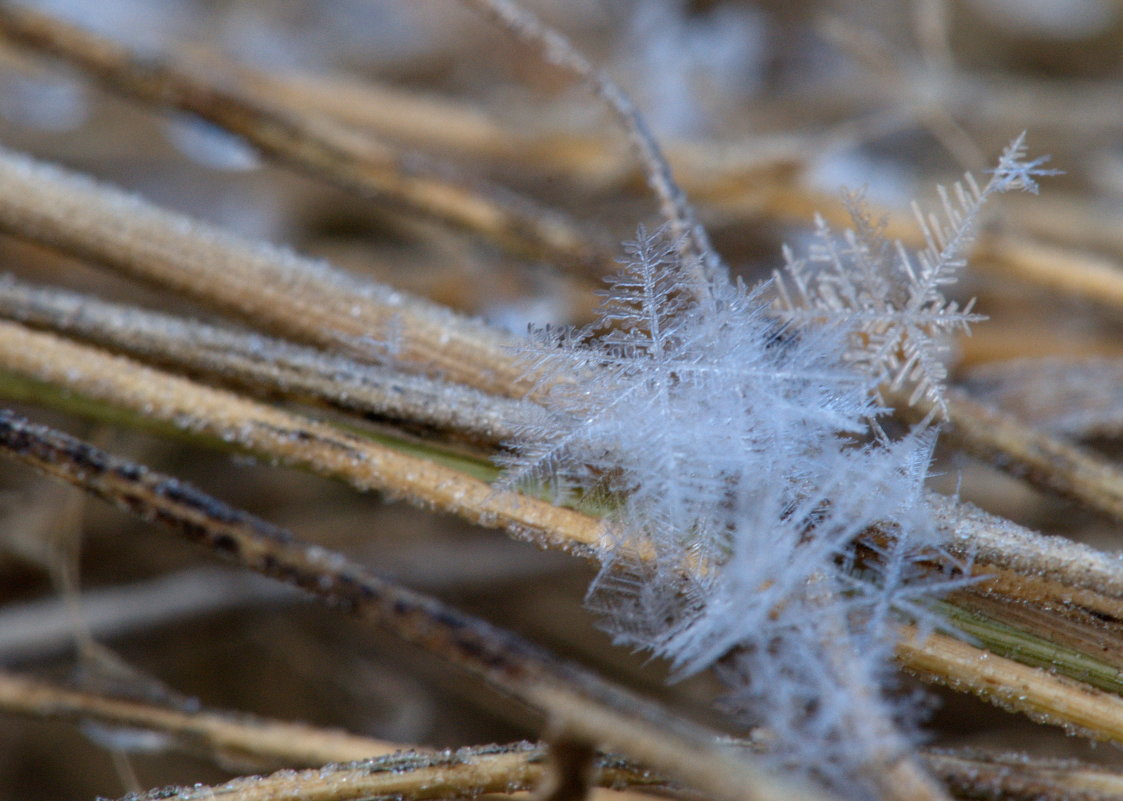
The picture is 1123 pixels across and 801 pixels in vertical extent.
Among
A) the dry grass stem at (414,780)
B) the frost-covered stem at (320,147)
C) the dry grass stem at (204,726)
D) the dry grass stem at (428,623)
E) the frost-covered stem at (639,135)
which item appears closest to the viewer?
the dry grass stem at (428,623)

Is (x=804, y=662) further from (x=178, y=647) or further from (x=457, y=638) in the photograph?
(x=178, y=647)

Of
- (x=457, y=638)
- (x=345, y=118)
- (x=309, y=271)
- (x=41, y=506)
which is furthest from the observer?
(x=345, y=118)

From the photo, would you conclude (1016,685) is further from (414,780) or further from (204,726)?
(204,726)

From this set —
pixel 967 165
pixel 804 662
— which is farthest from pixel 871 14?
pixel 804 662

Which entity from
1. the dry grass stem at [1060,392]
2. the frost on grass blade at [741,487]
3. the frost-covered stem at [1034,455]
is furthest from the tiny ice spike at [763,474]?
the dry grass stem at [1060,392]

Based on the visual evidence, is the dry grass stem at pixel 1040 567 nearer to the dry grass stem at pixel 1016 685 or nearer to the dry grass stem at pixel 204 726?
the dry grass stem at pixel 1016 685

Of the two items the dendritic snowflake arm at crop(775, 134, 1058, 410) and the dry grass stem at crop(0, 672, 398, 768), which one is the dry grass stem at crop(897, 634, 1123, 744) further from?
the dry grass stem at crop(0, 672, 398, 768)

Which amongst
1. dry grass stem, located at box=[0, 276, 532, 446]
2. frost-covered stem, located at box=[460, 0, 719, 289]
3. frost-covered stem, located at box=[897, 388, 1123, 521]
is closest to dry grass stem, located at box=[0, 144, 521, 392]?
dry grass stem, located at box=[0, 276, 532, 446]
